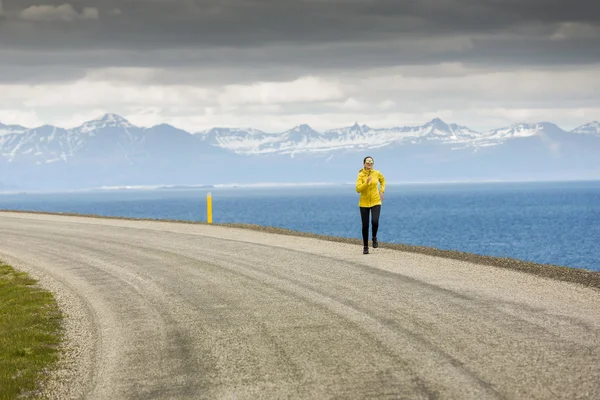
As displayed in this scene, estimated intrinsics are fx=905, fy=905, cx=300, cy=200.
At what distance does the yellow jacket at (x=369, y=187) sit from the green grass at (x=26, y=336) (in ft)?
24.8

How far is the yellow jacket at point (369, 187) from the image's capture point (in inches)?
824

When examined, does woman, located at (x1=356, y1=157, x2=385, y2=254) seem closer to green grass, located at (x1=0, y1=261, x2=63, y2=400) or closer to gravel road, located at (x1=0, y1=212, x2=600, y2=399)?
gravel road, located at (x1=0, y1=212, x2=600, y2=399)

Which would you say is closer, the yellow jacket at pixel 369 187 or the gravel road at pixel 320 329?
the gravel road at pixel 320 329

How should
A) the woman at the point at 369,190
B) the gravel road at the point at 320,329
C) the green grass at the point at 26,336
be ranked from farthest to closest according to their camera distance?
1. the woman at the point at 369,190
2. the green grass at the point at 26,336
3. the gravel road at the point at 320,329

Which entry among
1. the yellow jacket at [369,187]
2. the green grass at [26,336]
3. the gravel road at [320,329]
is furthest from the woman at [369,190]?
the green grass at [26,336]

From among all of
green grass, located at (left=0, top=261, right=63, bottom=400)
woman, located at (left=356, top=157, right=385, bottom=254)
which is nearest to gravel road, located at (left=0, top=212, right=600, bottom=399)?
green grass, located at (left=0, top=261, right=63, bottom=400)

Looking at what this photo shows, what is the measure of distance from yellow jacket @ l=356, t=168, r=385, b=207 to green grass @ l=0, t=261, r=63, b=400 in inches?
298

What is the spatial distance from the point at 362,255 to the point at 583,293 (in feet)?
24.1

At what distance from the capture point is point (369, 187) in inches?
827

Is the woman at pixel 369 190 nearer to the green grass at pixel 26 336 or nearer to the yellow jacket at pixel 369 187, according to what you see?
the yellow jacket at pixel 369 187

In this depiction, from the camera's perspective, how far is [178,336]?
462 inches

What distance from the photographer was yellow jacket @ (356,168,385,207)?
2092 centimetres

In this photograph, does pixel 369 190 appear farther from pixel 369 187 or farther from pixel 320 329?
pixel 320 329

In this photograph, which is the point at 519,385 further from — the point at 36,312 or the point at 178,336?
the point at 36,312
